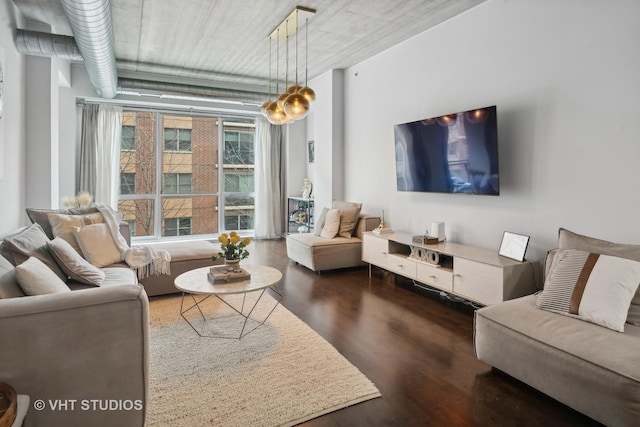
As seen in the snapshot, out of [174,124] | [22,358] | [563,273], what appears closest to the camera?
[22,358]

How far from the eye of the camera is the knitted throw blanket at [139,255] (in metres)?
3.49

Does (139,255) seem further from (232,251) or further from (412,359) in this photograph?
(412,359)

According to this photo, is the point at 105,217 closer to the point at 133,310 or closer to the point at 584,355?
the point at 133,310

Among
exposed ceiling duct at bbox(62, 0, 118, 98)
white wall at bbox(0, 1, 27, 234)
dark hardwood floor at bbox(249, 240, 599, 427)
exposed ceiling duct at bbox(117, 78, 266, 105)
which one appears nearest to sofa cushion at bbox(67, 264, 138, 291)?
white wall at bbox(0, 1, 27, 234)

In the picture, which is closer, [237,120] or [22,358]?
[22,358]

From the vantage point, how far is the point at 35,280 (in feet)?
6.20

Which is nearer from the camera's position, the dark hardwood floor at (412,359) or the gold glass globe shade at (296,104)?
the dark hardwood floor at (412,359)

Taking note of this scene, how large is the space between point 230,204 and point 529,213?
5572mm

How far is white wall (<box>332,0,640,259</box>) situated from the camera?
2664mm

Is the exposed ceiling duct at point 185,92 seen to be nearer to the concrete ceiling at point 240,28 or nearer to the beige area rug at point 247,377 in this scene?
the concrete ceiling at point 240,28

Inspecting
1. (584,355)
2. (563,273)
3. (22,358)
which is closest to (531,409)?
(584,355)

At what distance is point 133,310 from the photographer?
1688 millimetres
